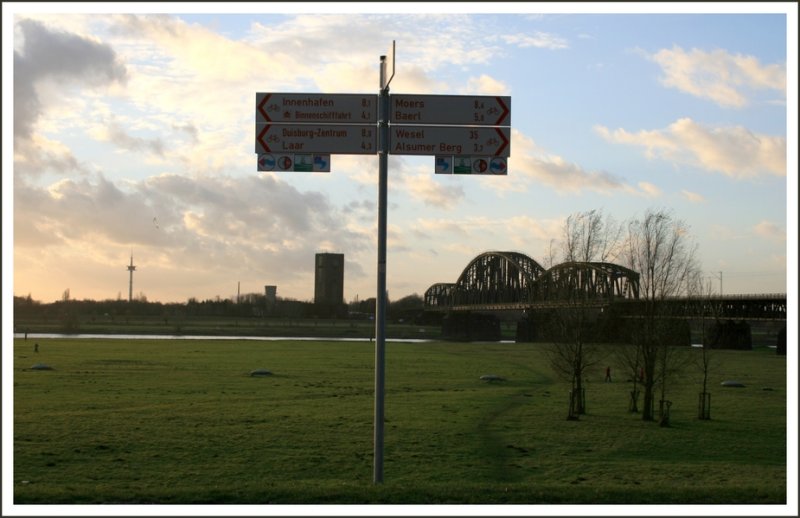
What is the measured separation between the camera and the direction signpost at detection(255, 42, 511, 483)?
43.1 feet

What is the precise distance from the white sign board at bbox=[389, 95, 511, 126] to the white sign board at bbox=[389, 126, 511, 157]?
0.11 metres

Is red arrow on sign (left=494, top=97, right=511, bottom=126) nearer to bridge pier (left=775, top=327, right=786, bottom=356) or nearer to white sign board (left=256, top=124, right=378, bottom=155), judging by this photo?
white sign board (left=256, top=124, right=378, bottom=155)

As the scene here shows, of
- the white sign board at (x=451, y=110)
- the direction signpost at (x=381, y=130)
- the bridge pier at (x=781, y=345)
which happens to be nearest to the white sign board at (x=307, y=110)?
Result: the direction signpost at (x=381, y=130)

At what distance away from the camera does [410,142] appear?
43.5 ft

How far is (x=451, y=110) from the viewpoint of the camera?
1327cm

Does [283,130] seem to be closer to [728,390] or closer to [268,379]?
[268,379]

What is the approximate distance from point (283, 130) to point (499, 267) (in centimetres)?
14693

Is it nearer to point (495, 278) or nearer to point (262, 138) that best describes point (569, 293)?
point (262, 138)

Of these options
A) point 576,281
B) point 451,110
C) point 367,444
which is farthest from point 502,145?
point 576,281

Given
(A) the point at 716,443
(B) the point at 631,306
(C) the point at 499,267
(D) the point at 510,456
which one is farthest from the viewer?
(C) the point at 499,267

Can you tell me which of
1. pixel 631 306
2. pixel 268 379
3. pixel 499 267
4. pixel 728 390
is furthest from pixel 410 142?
pixel 499 267

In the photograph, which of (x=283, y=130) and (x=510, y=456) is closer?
(x=283, y=130)

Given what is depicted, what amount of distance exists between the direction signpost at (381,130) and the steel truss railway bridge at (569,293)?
55.3 ft

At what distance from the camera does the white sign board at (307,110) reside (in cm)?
1320
